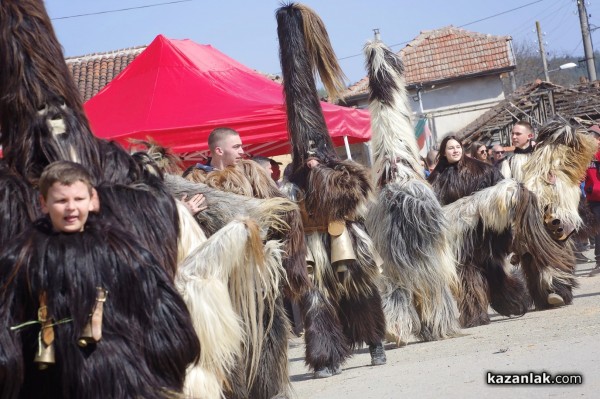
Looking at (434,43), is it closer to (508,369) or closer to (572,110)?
(572,110)

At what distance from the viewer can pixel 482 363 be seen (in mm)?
7547

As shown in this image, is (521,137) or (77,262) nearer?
(77,262)

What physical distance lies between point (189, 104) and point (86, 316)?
7607mm

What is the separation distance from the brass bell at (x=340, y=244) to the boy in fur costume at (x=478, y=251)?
2.22m

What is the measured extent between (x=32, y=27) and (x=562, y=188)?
7618 millimetres

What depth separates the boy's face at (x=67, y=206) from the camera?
4.22 metres

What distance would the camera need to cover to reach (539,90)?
37.8 metres

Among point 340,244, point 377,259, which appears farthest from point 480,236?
point 340,244

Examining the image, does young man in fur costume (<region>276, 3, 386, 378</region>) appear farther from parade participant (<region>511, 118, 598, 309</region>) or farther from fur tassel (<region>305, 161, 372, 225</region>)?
parade participant (<region>511, 118, 598, 309</region>)

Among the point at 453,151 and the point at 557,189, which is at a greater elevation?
the point at 453,151

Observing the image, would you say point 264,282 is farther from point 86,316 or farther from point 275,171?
point 275,171

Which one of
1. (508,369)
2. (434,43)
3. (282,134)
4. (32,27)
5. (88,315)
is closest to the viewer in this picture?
(88,315)

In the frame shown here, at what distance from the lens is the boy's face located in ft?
13.9

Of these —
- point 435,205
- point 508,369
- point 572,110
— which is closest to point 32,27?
point 508,369
